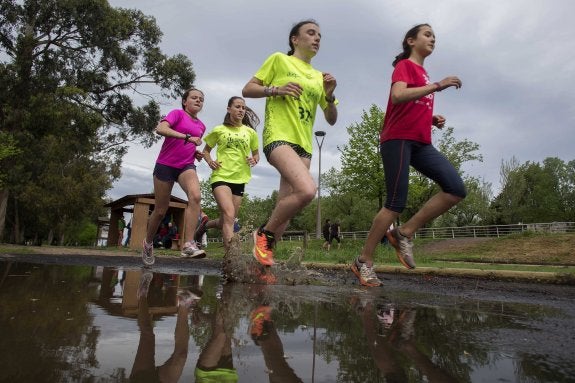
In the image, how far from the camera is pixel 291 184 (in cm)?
371

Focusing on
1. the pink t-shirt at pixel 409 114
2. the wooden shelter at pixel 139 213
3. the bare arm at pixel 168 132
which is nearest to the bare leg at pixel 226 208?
the bare arm at pixel 168 132

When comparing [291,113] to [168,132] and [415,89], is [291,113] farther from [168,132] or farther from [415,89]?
[168,132]

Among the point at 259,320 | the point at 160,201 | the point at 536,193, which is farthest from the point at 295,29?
the point at 536,193

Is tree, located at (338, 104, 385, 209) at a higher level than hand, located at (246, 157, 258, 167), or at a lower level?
higher

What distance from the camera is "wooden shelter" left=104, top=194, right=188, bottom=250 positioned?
16500mm

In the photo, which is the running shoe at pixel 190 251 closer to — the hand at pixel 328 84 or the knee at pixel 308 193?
the knee at pixel 308 193

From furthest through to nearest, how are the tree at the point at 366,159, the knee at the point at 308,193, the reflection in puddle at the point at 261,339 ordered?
the tree at the point at 366,159, the knee at the point at 308,193, the reflection in puddle at the point at 261,339

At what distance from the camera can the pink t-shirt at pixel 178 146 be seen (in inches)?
218

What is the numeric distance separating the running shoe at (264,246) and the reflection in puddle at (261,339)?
0.78 meters

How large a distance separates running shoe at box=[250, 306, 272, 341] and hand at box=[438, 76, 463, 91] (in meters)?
2.43

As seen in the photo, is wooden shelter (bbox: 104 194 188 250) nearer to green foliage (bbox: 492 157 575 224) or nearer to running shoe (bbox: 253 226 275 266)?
running shoe (bbox: 253 226 275 266)

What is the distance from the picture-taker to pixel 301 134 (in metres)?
4.01

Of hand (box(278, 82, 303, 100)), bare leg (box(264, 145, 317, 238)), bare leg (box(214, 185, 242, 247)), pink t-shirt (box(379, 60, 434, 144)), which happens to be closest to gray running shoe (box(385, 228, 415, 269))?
pink t-shirt (box(379, 60, 434, 144))

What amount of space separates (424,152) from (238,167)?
2.51m
